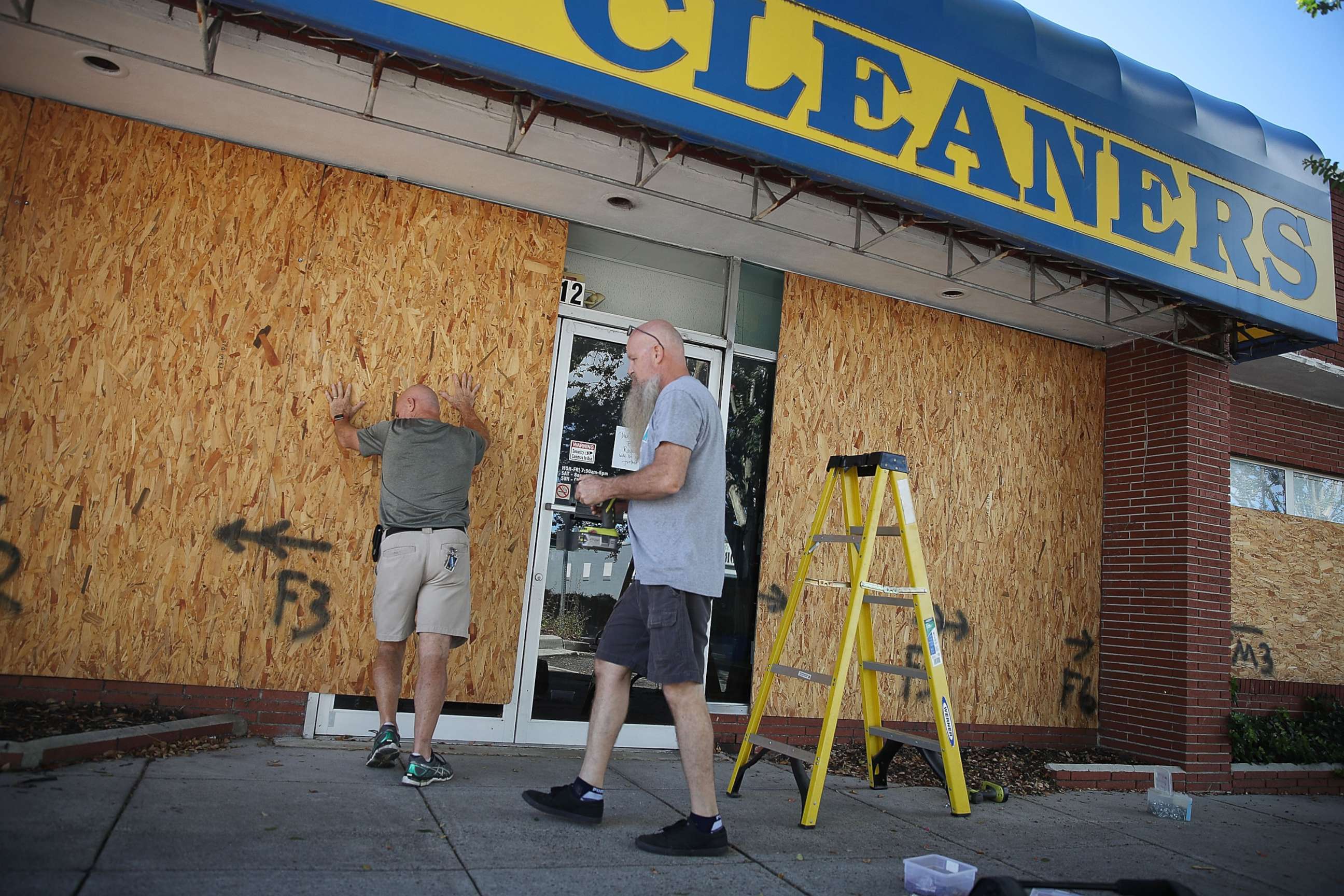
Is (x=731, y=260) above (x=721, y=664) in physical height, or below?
above

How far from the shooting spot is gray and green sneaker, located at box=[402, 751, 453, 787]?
4160 mm

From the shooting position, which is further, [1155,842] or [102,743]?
[1155,842]

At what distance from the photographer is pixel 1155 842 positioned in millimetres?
4680

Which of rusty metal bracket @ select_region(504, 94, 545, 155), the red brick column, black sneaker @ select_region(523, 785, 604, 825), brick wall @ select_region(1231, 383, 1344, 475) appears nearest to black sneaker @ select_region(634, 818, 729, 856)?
black sneaker @ select_region(523, 785, 604, 825)

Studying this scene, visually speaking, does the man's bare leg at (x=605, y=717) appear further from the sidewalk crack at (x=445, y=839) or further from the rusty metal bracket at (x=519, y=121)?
the rusty metal bracket at (x=519, y=121)

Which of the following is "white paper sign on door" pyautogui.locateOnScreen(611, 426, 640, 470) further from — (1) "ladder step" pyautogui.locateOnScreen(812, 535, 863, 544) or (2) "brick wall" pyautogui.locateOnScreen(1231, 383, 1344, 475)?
(2) "brick wall" pyautogui.locateOnScreen(1231, 383, 1344, 475)

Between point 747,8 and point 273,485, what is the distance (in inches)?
148

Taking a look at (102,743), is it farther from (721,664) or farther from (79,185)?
(721,664)

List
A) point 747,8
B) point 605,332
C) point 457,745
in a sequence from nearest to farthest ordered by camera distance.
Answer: point 747,8, point 457,745, point 605,332

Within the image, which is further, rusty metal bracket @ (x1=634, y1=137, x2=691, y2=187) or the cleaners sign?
rusty metal bracket @ (x1=634, y1=137, x2=691, y2=187)

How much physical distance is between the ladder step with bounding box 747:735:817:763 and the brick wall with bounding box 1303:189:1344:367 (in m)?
6.28

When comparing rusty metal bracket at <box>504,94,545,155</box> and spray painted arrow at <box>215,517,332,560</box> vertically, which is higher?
rusty metal bracket at <box>504,94,545,155</box>

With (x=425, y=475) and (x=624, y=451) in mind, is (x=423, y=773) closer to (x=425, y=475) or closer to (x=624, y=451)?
(x=425, y=475)

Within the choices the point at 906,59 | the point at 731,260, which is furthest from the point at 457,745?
the point at 906,59
